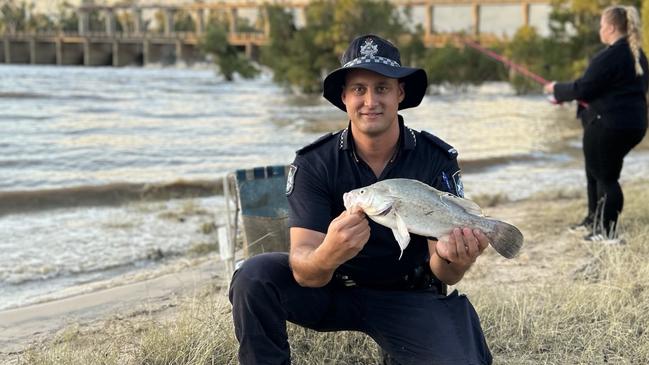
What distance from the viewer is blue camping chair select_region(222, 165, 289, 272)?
4828 mm

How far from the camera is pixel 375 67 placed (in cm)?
288

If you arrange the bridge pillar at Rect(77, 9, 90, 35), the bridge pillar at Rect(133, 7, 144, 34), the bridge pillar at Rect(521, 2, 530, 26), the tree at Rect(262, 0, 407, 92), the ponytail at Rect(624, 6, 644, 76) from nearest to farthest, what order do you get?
the ponytail at Rect(624, 6, 644, 76) → the tree at Rect(262, 0, 407, 92) → the bridge pillar at Rect(521, 2, 530, 26) → the bridge pillar at Rect(133, 7, 144, 34) → the bridge pillar at Rect(77, 9, 90, 35)

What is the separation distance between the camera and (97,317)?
5004mm

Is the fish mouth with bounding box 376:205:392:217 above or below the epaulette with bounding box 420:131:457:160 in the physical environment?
below

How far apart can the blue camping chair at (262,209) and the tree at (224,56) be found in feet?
174

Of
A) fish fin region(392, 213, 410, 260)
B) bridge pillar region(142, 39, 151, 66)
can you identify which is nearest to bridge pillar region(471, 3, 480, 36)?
bridge pillar region(142, 39, 151, 66)

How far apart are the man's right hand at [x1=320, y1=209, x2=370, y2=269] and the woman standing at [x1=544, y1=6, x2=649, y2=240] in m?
4.02

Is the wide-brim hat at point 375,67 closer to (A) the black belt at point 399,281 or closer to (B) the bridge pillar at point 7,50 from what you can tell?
(A) the black belt at point 399,281

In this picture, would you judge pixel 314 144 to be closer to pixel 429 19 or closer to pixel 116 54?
pixel 429 19

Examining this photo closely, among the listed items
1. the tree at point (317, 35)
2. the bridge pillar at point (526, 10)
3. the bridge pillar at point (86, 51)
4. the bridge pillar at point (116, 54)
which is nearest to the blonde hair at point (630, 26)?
the tree at point (317, 35)

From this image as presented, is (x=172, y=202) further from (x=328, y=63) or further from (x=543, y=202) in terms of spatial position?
(x=328, y=63)

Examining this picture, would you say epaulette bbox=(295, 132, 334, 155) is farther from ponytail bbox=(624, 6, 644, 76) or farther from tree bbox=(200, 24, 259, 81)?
tree bbox=(200, 24, 259, 81)

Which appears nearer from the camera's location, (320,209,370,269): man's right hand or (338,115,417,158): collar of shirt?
(320,209,370,269): man's right hand

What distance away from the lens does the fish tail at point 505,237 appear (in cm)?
259
